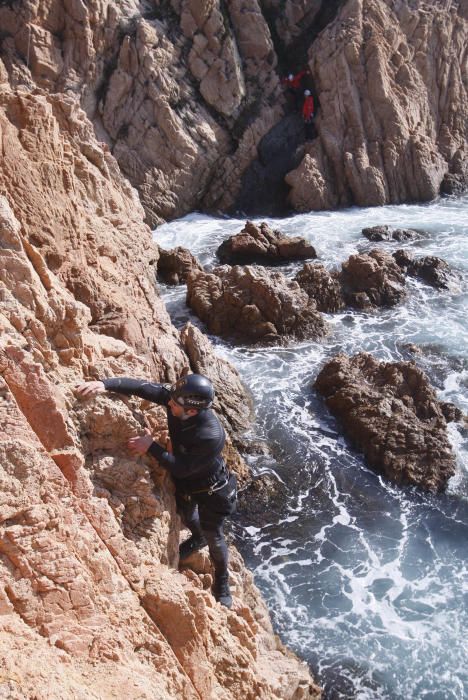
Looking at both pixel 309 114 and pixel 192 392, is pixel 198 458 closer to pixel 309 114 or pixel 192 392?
pixel 192 392

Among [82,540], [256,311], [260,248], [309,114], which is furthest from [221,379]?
[309,114]

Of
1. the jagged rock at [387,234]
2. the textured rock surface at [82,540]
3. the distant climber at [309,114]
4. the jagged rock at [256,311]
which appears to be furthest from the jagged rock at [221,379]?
the distant climber at [309,114]

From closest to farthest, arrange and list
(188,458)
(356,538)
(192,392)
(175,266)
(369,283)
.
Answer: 1. (192,392)
2. (188,458)
3. (356,538)
4. (369,283)
5. (175,266)

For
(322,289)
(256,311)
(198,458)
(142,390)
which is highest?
(142,390)

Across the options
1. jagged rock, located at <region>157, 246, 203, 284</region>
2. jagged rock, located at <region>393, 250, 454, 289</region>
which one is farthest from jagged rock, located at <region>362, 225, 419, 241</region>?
jagged rock, located at <region>157, 246, 203, 284</region>

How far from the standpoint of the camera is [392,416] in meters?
11.1

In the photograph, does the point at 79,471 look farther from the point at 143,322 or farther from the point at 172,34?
the point at 172,34

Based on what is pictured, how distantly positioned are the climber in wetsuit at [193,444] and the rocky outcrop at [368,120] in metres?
19.7

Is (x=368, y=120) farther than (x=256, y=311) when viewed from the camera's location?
Yes

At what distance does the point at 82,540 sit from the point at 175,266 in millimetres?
13673

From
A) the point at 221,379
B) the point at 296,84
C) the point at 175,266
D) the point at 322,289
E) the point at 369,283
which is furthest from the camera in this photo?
the point at 296,84

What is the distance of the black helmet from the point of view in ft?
15.7

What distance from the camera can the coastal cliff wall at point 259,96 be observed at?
2178 centimetres

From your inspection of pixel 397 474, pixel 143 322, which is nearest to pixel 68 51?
pixel 143 322
